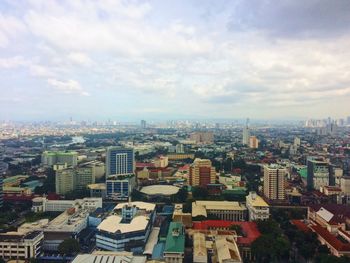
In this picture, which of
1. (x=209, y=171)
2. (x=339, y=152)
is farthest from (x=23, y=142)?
(x=339, y=152)

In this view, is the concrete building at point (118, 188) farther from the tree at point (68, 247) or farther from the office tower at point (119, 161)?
the tree at point (68, 247)

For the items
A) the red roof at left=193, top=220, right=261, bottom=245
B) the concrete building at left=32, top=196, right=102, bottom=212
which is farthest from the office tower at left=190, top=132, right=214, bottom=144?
the red roof at left=193, top=220, right=261, bottom=245

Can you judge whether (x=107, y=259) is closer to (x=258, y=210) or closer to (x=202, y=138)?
(x=258, y=210)

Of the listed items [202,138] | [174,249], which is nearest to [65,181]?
[174,249]

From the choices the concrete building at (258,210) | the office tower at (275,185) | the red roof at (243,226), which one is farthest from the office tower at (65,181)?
the office tower at (275,185)

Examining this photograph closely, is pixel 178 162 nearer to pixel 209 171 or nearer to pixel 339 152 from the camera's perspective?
pixel 209 171

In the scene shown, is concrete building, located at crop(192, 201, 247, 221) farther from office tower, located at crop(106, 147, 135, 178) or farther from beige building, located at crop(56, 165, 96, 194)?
beige building, located at crop(56, 165, 96, 194)

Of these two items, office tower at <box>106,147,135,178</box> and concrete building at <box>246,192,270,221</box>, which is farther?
office tower at <box>106,147,135,178</box>
